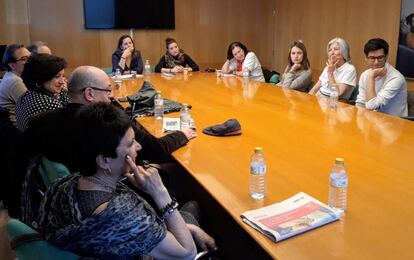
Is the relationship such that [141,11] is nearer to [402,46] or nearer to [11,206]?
[402,46]

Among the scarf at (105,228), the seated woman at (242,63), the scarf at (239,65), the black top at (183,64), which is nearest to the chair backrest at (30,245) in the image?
the scarf at (105,228)

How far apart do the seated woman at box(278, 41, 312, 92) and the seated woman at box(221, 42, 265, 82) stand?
0.70 metres

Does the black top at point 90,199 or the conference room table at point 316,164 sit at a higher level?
the black top at point 90,199

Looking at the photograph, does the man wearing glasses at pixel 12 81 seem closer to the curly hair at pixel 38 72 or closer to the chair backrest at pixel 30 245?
the curly hair at pixel 38 72

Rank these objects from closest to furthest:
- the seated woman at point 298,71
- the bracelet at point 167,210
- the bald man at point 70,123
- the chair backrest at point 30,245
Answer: the chair backrest at point 30,245 → the bracelet at point 167,210 → the bald man at point 70,123 → the seated woman at point 298,71

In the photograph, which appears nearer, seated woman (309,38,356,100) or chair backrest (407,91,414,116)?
chair backrest (407,91,414,116)

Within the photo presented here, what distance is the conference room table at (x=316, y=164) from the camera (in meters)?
1.20

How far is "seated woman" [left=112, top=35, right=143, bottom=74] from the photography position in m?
5.73

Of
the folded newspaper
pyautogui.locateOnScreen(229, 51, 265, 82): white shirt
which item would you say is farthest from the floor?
pyautogui.locateOnScreen(229, 51, 265, 82): white shirt

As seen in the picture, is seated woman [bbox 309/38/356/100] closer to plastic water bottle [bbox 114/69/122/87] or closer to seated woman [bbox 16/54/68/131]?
plastic water bottle [bbox 114/69/122/87]

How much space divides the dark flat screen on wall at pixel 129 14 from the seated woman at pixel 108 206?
6.20m

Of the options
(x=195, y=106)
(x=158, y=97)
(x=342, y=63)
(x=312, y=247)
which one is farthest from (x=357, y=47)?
(x=312, y=247)

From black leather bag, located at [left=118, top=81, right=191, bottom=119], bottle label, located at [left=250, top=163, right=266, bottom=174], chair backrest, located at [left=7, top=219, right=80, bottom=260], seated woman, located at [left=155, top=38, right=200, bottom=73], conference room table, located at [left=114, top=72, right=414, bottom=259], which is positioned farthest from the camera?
seated woman, located at [left=155, top=38, right=200, bottom=73]

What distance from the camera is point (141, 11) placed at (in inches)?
285
